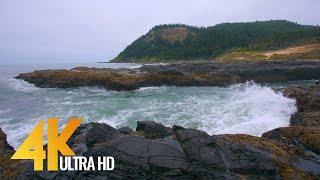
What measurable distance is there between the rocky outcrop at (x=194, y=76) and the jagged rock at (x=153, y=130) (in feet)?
100

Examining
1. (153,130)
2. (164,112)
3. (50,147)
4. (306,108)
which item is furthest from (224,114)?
(50,147)

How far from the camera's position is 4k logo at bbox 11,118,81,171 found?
9.69 meters

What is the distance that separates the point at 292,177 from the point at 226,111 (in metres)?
14.7

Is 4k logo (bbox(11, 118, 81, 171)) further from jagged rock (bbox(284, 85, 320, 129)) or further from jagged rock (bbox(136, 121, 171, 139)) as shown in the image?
jagged rock (bbox(284, 85, 320, 129))

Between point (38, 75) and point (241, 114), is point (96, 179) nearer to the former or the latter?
point (241, 114)

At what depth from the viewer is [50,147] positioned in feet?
33.2

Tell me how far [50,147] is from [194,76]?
4001 cm

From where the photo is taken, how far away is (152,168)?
914cm

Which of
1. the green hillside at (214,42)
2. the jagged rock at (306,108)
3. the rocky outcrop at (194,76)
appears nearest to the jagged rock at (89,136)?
the jagged rock at (306,108)

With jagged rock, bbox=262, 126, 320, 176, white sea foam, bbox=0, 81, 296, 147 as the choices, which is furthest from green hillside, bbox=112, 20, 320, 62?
jagged rock, bbox=262, 126, 320, 176

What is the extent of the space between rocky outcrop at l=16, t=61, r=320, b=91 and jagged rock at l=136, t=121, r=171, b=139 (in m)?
30.6

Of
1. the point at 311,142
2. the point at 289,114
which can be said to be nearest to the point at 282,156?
the point at 311,142

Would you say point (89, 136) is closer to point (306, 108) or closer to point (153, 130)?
point (153, 130)

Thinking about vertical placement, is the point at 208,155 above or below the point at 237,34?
below
